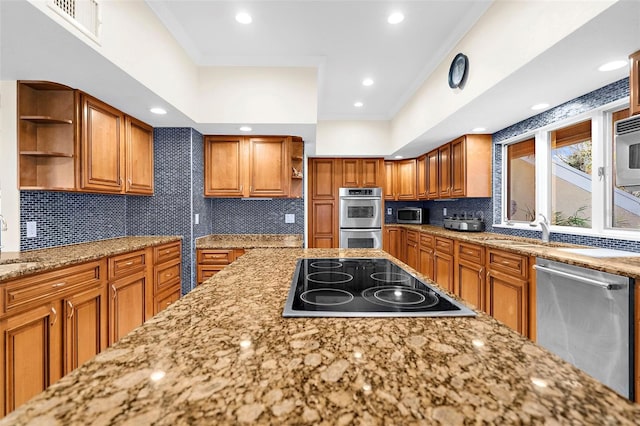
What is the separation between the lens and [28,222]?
210 cm

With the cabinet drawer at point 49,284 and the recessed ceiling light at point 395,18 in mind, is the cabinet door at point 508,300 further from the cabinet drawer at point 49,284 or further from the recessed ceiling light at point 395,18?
the cabinet drawer at point 49,284

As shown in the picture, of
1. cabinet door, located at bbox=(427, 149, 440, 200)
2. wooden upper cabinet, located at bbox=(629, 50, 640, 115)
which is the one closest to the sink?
wooden upper cabinet, located at bbox=(629, 50, 640, 115)

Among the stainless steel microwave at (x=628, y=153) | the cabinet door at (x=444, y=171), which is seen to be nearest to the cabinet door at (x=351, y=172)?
the cabinet door at (x=444, y=171)

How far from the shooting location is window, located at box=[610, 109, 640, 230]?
2.11 m

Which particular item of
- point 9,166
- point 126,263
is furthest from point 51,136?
point 126,263

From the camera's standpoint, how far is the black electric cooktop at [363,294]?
85 centimetres

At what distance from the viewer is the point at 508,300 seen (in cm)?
246

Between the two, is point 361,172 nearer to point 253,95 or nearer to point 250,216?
point 250,216

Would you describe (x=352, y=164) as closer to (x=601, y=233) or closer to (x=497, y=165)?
(x=497, y=165)

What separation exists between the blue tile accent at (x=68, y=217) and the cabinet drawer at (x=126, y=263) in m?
0.56

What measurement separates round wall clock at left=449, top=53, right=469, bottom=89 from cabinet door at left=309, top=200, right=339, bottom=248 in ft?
9.18

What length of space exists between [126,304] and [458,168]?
154 inches

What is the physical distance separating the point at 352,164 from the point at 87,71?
3.89 m

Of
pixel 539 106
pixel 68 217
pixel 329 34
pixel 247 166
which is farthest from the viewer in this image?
pixel 247 166
